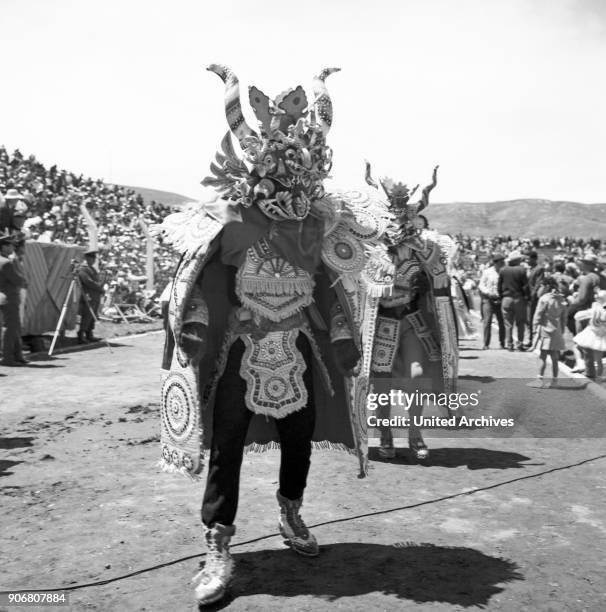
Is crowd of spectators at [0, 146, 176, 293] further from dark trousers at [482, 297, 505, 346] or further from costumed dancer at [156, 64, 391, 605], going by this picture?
costumed dancer at [156, 64, 391, 605]

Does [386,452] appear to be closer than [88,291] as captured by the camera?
Yes

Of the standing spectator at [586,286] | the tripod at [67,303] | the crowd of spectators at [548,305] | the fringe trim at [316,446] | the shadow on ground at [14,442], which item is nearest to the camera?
the fringe trim at [316,446]

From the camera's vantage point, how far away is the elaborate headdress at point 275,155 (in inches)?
171

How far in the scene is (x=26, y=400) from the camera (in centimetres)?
979

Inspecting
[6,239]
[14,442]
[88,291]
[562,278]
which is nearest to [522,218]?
[562,278]

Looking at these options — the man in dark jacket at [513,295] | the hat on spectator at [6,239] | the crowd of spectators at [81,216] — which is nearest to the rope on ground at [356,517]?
the man in dark jacket at [513,295]

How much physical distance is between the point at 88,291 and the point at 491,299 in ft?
26.5

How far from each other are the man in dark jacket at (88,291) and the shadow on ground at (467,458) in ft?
32.4

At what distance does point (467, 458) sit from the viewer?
7.08 metres

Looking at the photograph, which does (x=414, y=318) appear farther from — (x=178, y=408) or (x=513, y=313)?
(x=513, y=313)

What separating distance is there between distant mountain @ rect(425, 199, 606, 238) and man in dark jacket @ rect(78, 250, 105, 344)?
66.4 m

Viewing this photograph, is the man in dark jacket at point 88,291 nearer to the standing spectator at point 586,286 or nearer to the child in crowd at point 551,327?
the child in crowd at point 551,327

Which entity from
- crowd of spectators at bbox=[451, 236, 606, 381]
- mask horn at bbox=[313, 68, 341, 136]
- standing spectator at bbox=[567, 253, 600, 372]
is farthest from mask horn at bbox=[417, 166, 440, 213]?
standing spectator at bbox=[567, 253, 600, 372]

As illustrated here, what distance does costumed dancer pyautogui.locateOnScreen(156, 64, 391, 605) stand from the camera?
4.25m
